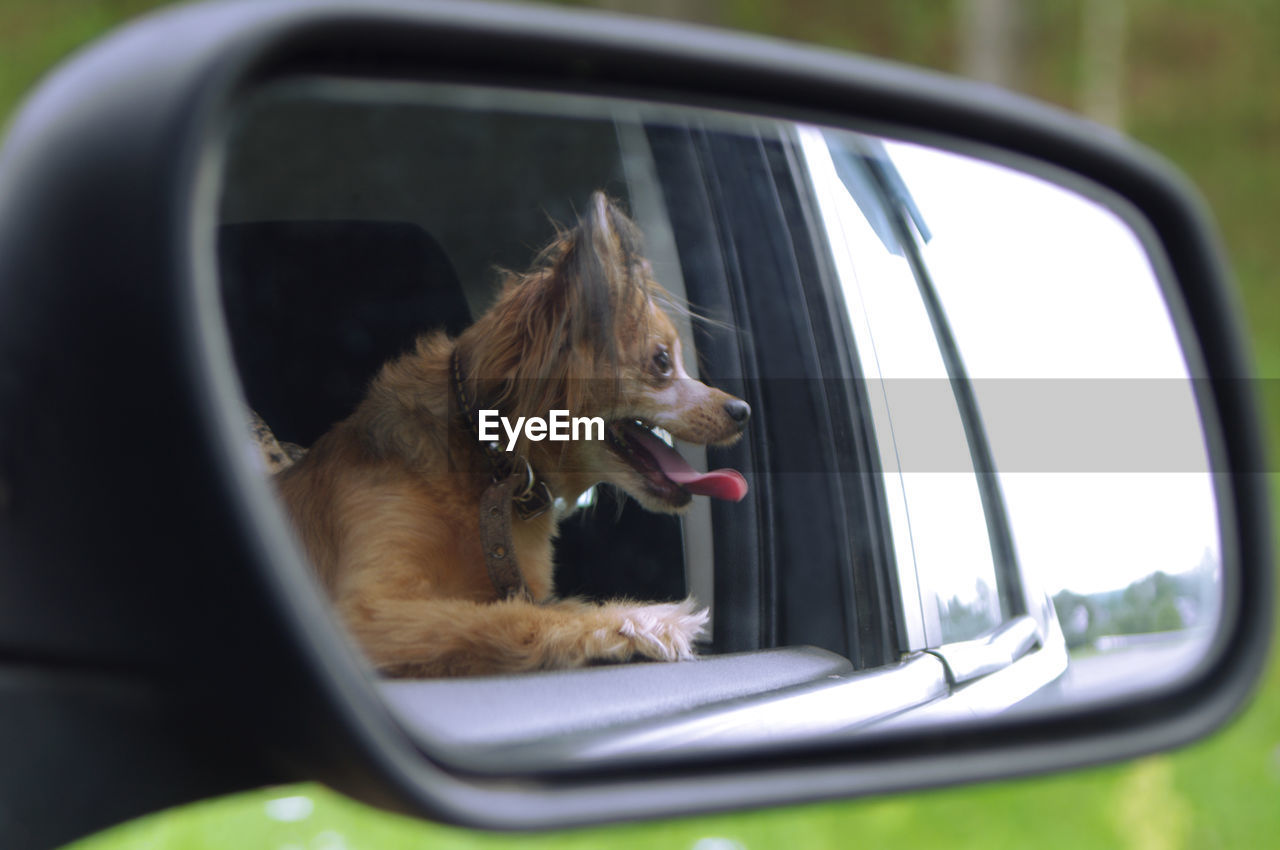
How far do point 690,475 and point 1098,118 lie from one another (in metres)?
10.6

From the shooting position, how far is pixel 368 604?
140cm

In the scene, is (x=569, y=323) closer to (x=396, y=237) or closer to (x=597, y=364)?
(x=597, y=364)

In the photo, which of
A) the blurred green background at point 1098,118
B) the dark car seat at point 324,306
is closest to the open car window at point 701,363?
the dark car seat at point 324,306

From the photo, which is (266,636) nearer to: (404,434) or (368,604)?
(368,604)

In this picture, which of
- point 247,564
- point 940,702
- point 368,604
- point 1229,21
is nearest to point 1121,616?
point 940,702

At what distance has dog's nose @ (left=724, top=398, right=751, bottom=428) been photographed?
1842 millimetres

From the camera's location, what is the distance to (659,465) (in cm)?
170

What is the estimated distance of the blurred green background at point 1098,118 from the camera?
151 inches

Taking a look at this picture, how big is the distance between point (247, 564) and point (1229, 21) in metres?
22.4

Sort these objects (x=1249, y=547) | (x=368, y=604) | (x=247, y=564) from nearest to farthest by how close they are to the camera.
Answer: (x=247, y=564) < (x=368, y=604) < (x=1249, y=547)

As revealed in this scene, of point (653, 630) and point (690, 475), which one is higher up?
point (690, 475)

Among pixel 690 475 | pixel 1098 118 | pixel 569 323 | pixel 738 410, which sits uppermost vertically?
pixel 1098 118

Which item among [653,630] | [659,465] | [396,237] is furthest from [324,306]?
[653,630]

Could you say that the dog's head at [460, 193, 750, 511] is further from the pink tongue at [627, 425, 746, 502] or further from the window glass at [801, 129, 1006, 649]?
the window glass at [801, 129, 1006, 649]
